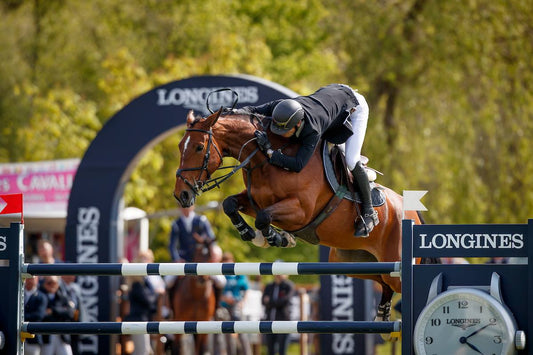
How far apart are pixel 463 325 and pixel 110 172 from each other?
23.4 ft

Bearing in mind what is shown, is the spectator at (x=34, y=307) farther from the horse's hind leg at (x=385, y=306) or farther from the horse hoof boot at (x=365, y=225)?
the horse hoof boot at (x=365, y=225)

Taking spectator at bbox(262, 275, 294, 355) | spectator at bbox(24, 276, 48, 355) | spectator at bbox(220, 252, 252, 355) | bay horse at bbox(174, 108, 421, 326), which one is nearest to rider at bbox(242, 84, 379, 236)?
bay horse at bbox(174, 108, 421, 326)

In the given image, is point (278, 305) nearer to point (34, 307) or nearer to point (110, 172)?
point (110, 172)

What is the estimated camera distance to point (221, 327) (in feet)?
19.0

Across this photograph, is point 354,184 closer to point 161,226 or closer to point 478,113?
point 478,113

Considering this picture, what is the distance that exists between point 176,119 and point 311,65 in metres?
14.3

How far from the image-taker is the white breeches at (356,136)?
7.16 metres

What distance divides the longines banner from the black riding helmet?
4661 mm

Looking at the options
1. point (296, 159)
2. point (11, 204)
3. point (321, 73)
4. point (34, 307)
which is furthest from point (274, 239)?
point (321, 73)

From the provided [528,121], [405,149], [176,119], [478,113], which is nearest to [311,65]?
[405,149]

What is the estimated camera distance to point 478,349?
5.42 m

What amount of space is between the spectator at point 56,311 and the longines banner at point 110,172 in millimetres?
1231

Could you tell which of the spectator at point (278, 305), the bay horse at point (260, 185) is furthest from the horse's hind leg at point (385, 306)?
the spectator at point (278, 305)

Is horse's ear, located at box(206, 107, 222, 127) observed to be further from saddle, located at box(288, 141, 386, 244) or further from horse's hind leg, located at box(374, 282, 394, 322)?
horse's hind leg, located at box(374, 282, 394, 322)
